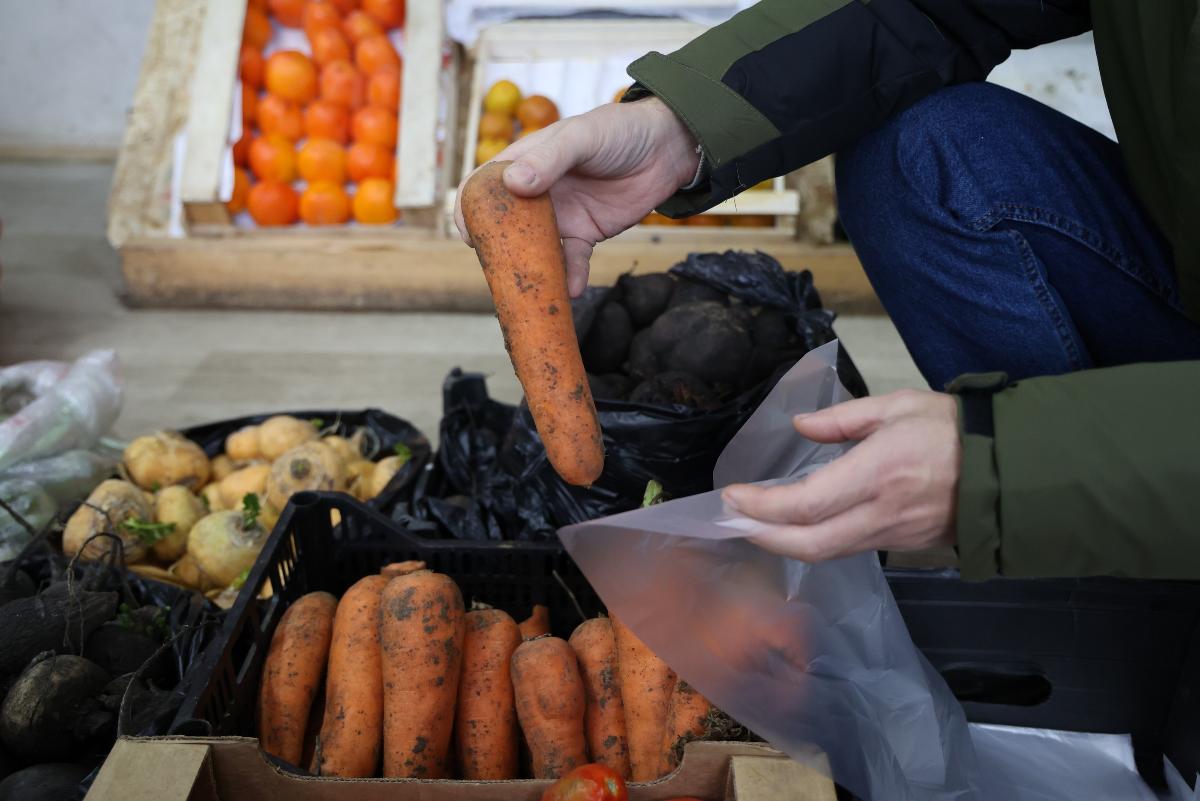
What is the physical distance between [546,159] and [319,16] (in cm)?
251

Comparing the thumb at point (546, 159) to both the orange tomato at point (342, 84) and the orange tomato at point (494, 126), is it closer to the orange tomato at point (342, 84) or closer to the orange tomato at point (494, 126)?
the orange tomato at point (494, 126)

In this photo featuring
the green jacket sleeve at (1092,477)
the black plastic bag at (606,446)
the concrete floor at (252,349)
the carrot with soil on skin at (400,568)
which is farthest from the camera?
the concrete floor at (252,349)

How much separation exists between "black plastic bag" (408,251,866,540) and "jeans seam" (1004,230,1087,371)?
28 cm

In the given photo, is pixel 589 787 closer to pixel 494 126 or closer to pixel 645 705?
pixel 645 705

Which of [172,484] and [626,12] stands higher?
[626,12]

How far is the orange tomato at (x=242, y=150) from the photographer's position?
297 centimetres

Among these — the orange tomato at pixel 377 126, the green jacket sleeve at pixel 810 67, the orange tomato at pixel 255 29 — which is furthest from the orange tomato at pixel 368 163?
the green jacket sleeve at pixel 810 67

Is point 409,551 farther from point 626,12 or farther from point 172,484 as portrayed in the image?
point 626,12

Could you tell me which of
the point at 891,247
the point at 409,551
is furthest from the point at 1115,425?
the point at 409,551

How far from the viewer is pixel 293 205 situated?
293 cm

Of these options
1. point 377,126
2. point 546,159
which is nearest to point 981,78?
point 546,159

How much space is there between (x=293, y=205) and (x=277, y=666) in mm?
2120

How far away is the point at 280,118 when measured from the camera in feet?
9.82

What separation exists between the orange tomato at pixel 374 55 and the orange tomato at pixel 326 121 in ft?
0.52
